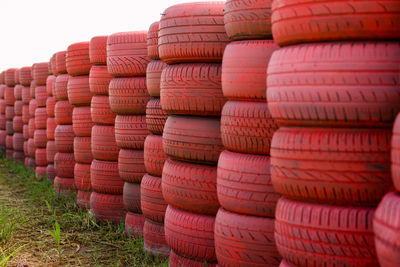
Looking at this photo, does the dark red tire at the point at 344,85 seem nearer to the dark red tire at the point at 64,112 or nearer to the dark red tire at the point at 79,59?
the dark red tire at the point at 79,59

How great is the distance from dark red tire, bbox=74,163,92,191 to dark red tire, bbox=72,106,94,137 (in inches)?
13.9

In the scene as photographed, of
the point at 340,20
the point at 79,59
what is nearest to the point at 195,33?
the point at 340,20

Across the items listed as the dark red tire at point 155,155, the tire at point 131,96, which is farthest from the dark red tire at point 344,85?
the tire at point 131,96

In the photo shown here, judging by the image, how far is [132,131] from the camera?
5750 mm

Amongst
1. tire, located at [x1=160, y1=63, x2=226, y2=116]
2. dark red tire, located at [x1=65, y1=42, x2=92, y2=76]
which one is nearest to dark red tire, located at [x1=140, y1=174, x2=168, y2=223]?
tire, located at [x1=160, y1=63, x2=226, y2=116]

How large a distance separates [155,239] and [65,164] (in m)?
3.46

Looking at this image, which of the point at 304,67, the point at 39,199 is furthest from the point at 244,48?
the point at 39,199

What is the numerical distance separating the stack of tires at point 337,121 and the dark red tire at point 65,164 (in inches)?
228

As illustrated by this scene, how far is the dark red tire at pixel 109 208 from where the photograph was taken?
6.51 meters

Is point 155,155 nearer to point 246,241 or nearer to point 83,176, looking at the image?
point 246,241

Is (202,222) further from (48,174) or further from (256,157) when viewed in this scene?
(48,174)

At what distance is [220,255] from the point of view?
11.8ft

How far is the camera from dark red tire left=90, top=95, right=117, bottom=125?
21.5 ft

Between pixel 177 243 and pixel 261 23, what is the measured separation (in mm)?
1572
